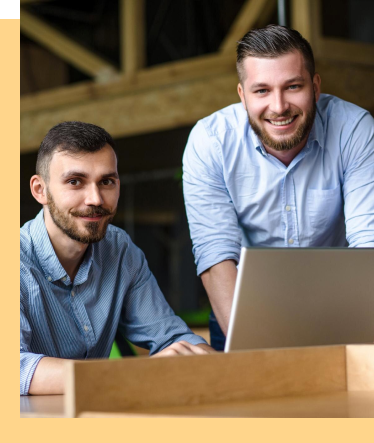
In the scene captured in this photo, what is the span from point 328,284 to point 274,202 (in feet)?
2.42

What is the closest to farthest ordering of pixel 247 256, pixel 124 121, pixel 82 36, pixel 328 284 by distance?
pixel 247 256
pixel 328 284
pixel 124 121
pixel 82 36

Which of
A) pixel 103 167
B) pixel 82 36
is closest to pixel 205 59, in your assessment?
pixel 82 36

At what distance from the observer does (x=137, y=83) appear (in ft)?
16.4

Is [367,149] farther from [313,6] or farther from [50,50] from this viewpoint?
[50,50]

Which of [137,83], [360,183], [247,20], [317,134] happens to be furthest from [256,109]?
A: [137,83]

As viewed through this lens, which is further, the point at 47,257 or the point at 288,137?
the point at 288,137

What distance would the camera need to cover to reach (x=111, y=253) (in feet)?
6.15

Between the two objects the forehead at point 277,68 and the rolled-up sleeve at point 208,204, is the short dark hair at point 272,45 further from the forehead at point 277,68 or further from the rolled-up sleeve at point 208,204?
the rolled-up sleeve at point 208,204

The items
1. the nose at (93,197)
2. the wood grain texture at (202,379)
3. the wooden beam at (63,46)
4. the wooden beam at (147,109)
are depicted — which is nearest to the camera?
the wood grain texture at (202,379)

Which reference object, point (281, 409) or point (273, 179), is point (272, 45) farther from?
point (281, 409)

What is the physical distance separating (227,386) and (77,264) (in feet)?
2.60

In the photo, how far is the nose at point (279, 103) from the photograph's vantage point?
71.7 inches

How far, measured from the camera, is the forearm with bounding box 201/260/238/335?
6.08ft

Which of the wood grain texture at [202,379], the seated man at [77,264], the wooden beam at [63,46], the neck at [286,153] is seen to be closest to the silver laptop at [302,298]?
the wood grain texture at [202,379]
